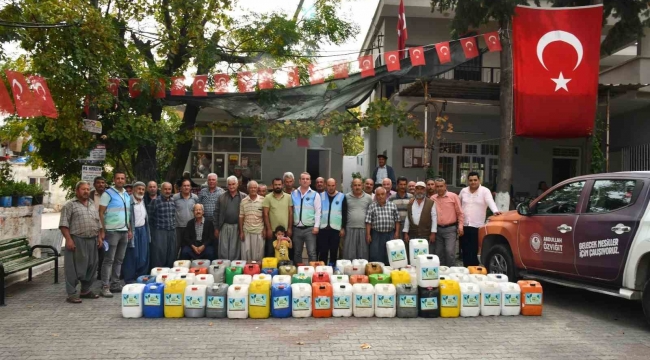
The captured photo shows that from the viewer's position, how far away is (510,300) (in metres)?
6.34

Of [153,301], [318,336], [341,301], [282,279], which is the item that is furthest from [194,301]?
[341,301]

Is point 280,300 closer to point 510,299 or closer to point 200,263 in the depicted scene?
point 200,263

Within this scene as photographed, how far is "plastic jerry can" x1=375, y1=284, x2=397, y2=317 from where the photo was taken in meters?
6.22

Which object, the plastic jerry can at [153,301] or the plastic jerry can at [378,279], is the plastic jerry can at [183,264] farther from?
the plastic jerry can at [378,279]

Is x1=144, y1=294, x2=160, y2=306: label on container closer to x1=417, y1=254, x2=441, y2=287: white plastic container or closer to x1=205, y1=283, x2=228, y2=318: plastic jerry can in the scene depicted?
x1=205, y1=283, x2=228, y2=318: plastic jerry can

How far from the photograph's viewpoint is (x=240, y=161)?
62.9 ft

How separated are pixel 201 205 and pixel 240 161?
11028 mm

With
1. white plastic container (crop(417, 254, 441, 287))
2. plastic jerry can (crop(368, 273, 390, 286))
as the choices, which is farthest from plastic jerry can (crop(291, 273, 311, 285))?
white plastic container (crop(417, 254, 441, 287))

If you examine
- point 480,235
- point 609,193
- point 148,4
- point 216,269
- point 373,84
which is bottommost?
point 216,269

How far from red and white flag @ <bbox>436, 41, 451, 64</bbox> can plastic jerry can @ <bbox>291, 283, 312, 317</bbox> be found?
7040mm

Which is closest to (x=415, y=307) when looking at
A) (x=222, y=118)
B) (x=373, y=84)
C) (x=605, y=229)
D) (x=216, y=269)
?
(x=605, y=229)

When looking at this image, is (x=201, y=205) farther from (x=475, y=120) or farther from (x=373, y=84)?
(x=475, y=120)

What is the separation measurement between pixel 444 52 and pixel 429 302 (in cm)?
674

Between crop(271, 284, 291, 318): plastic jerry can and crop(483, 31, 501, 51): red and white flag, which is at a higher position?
crop(483, 31, 501, 51): red and white flag
